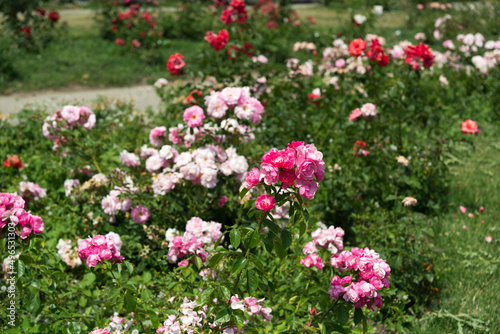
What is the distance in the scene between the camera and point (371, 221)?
319 cm

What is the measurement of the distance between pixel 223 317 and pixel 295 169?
2.05 feet

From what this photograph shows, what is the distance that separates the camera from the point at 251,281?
1.67 meters

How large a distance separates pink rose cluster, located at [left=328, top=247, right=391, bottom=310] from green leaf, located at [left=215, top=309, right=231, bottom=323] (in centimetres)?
44

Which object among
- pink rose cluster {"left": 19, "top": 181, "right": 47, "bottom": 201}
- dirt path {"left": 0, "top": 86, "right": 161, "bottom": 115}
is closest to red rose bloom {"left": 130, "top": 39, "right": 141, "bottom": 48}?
dirt path {"left": 0, "top": 86, "right": 161, "bottom": 115}

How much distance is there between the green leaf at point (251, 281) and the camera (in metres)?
1.65

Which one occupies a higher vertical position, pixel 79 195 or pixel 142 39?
pixel 79 195

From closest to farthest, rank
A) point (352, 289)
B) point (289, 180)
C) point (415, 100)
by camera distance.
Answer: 1. point (289, 180)
2. point (352, 289)
3. point (415, 100)

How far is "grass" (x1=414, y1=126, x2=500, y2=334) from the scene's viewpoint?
2.55 metres

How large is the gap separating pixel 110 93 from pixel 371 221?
16.3 feet

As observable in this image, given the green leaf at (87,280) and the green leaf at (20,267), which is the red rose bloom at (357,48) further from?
the green leaf at (20,267)

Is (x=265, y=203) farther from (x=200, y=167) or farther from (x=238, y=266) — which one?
(x=200, y=167)

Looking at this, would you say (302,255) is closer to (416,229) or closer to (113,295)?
(416,229)

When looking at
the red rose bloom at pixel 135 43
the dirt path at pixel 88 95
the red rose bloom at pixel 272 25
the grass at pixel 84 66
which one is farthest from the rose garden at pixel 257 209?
the red rose bloom at pixel 272 25

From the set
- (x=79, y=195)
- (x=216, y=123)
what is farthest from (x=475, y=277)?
(x=79, y=195)
